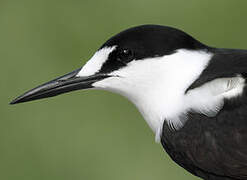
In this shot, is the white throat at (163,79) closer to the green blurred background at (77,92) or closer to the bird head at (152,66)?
the bird head at (152,66)

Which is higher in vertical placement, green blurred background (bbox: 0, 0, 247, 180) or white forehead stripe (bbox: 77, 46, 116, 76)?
white forehead stripe (bbox: 77, 46, 116, 76)

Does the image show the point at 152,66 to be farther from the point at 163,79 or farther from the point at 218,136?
the point at 218,136

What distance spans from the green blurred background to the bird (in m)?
1.73

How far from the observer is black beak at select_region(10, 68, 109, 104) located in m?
3.23

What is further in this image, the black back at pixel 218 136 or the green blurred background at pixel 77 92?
the green blurred background at pixel 77 92

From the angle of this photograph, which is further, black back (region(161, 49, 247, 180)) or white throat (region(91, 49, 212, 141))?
white throat (region(91, 49, 212, 141))

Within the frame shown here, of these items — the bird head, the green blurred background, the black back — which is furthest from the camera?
the green blurred background

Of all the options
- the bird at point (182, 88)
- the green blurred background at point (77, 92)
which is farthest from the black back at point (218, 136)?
the green blurred background at point (77, 92)

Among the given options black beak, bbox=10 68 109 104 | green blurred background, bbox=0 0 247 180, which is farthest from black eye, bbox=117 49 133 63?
green blurred background, bbox=0 0 247 180

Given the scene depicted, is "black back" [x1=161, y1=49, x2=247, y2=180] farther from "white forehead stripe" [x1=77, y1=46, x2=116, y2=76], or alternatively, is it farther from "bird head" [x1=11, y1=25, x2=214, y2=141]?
"white forehead stripe" [x1=77, y1=46, x2=116, y2=76]

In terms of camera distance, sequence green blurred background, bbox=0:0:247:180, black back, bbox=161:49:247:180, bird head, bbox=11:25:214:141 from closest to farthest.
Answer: black back, bbox=161:49:247:180
bird head, bbox=11:25:214:141
green blurred background, bbox=0:0:247:180

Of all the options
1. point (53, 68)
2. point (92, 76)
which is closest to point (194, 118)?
point (92, 76)

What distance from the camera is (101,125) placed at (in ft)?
17.0

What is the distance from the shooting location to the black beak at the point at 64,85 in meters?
3.23
